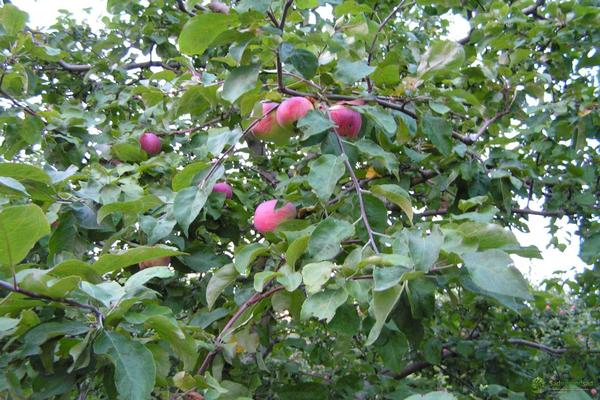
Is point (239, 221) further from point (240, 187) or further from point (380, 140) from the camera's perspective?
point (380, 140)

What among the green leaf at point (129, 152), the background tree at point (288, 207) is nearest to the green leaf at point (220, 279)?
the background tree at point (288, 207)

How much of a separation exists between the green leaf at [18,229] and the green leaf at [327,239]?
0.36 m

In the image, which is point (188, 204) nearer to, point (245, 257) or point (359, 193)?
point (245, 257)

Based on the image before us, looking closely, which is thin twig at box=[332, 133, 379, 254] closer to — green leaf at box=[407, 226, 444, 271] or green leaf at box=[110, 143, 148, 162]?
green leaf at box=[407, 226, 444, 271]

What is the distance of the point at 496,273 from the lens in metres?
0.66

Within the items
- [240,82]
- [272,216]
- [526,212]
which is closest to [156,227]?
[272,216]

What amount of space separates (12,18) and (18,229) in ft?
3.45

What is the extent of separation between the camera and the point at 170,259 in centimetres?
141

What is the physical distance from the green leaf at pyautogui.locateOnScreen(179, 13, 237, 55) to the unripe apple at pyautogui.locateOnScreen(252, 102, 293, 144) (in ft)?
0.98

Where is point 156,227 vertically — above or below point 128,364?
above

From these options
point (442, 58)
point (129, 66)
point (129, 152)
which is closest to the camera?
point (442, 58)

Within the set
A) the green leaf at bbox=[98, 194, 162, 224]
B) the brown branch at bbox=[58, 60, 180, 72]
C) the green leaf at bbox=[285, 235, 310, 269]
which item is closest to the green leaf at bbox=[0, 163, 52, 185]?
the green leaf at bbox=[98, 194, 162, 224]

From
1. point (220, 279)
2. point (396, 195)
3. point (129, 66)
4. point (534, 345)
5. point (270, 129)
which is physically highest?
point (129, 66)

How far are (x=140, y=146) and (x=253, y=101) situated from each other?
71 centimetres
